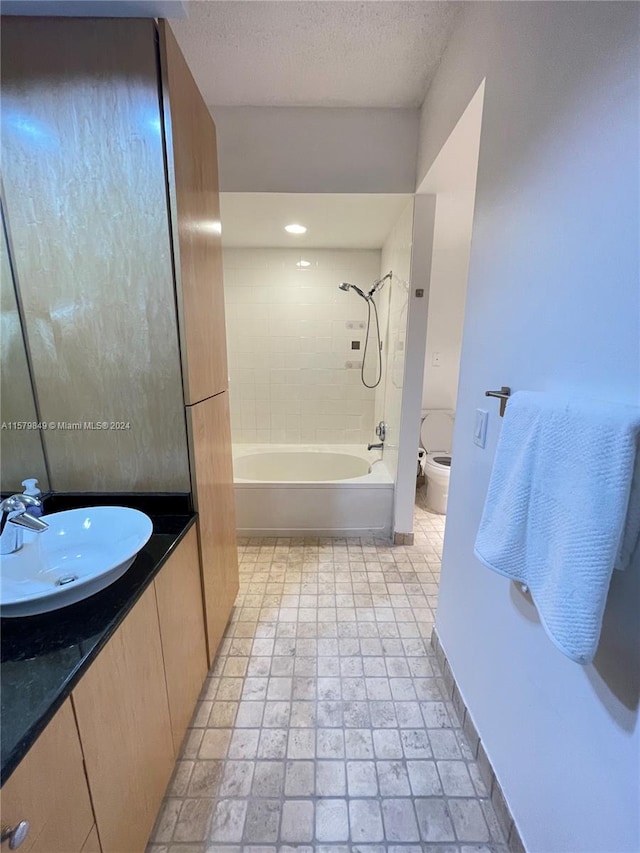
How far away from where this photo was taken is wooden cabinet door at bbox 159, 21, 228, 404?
3.40 ft

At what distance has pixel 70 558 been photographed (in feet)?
3.23

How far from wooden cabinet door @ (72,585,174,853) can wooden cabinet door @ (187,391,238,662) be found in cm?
39

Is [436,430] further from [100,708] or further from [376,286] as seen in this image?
[100,708]

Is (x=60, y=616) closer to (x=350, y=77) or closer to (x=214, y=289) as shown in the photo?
(x=214, y=289)

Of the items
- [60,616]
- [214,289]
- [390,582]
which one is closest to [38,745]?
[60,616]

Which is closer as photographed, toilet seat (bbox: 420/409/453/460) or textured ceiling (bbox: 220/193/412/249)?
textured ceiling (bbox: 220/193/412/249)

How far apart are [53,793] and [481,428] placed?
4.37 feet

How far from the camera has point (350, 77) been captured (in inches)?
66.3

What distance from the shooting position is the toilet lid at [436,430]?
3.34m

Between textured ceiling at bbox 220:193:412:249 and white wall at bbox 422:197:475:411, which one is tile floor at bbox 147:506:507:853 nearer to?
white wall at bbox 422:197:475:411

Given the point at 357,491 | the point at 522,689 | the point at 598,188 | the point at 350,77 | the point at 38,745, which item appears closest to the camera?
the point at 38,745

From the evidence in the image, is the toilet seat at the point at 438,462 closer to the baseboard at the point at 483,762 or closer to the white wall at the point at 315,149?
the baseboard at the point at 483,762

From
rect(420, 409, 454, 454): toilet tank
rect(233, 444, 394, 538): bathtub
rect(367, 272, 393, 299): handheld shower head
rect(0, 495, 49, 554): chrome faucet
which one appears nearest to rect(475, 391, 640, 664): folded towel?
rect(0, 495, 49, 554): chrome faucet

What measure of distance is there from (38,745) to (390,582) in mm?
1845
